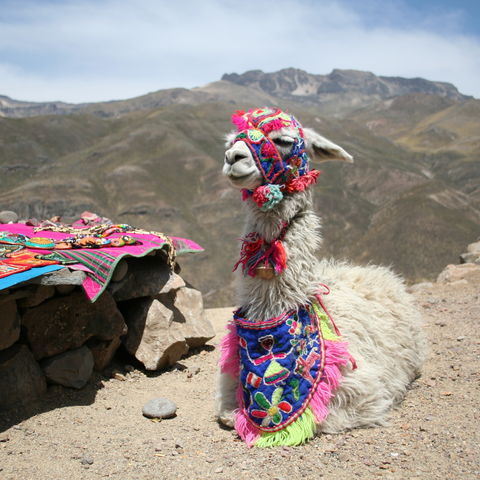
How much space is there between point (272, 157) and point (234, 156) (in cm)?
24

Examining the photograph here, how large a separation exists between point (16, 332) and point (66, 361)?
488 mm

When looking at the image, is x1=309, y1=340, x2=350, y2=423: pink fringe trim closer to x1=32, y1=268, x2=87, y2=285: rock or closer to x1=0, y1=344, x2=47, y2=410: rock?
x1=32, y1=268, x2=87, y2=285: rock

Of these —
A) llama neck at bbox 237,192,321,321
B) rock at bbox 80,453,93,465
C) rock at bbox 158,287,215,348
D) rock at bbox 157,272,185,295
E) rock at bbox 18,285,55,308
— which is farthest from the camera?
rock at bbox 158,287,215,348

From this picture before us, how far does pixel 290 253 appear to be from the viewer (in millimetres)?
3111

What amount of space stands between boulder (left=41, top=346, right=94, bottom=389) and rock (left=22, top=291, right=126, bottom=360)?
2.2 inches

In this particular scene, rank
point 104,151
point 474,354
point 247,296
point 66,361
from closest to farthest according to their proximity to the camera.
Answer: point 247,296 < point 66,361 < point 474,354 < point 104,151

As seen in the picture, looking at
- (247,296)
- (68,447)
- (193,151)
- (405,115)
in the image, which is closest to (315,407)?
(247,296)

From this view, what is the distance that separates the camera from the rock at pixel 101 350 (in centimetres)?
432

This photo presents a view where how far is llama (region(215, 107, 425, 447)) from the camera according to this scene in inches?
117

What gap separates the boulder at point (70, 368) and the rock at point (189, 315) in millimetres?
1008

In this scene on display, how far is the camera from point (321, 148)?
11.0 feet

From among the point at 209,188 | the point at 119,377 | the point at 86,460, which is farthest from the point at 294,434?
the point at 209,188

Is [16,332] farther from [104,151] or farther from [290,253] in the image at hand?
[104,151]

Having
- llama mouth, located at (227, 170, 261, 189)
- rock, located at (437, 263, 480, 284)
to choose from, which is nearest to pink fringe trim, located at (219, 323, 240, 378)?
llama mouth, located at (227, 170, 261, 189)
